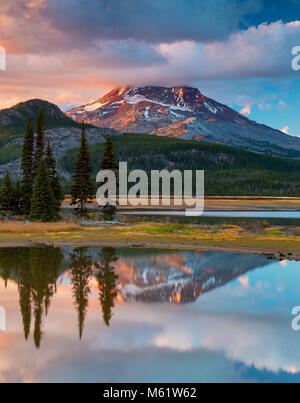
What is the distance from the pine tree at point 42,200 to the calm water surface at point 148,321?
31040 millimetres

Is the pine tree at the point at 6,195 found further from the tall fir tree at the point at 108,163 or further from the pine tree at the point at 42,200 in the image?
the tall fir tree at the point at 108,163

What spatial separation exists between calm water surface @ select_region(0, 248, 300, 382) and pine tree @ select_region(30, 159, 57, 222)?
1222 inches

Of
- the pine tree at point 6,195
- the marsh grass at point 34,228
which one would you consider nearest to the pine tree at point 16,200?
the pine tree at point 6,195

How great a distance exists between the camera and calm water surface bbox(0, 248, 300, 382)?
44.9 feet

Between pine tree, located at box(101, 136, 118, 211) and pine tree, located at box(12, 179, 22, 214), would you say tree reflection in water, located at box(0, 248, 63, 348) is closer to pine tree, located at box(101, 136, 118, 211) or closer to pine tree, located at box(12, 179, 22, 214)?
pine tree, located at box(101, 136, 118, 211)

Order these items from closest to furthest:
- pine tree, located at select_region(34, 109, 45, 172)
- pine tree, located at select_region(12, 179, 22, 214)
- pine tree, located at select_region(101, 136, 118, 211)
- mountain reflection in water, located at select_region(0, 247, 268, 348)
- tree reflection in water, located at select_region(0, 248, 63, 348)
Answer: tree reflection in water, located at select_region(0, 248, 63, 348) < mountain reflection in water, located at select_region(0, 247, 268, 348) < pine tree, located at select_region(101, 136, 118, 211) < pine tree, located at select_region(12, 179, 22, 214) < pine tree, located at select_region(34, 109, 45, 172)

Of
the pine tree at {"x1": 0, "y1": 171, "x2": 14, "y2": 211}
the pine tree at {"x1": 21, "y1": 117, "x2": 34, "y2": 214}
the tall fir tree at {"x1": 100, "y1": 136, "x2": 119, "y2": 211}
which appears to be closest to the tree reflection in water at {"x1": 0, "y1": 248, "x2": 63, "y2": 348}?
the pine tree at {"x1": 0, "y1": 171, "x2": 14, "y2": 211}

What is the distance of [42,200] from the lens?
63219 millimetres

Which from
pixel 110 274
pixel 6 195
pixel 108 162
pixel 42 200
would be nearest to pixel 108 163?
pixel 108 162

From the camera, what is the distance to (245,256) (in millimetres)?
36156

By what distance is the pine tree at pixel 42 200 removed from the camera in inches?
2472
